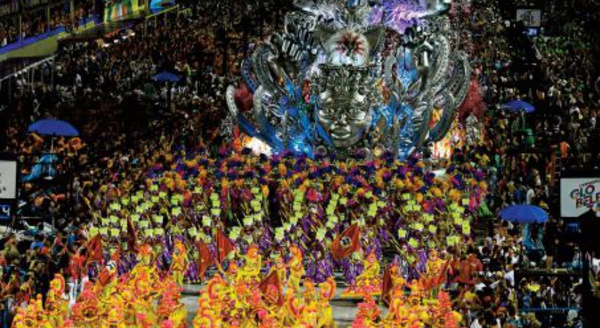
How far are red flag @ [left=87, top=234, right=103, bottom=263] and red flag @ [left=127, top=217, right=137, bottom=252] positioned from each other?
3.20 ft

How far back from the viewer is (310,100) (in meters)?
32.1

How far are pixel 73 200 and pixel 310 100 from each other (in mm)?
8144

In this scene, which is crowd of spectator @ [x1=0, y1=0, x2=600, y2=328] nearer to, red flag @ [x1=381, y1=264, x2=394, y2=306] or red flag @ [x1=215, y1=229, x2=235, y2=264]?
red flag @ [x1=381, y1=264, x2=394, y2=306]

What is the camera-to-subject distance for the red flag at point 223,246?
21031 millimetres

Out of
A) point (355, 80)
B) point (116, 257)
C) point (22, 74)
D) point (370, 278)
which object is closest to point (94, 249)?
point (116, 257)

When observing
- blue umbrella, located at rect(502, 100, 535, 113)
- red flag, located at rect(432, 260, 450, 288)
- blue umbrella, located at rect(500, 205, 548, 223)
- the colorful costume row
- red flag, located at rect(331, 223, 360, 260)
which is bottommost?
the colorful costume row

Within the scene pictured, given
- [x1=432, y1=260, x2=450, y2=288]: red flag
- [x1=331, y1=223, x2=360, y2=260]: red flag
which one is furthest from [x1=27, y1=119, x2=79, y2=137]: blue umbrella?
[x1=432, y1=260, x2=450, y2=288]: red flag

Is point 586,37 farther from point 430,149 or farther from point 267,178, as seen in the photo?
point 267,178

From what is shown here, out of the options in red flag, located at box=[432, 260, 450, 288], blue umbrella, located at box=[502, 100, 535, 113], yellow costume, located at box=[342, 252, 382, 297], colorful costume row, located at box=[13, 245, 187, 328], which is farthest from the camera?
blue umbrella, located at box=[502, 100, 535, 113]

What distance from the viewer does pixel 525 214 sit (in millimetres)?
21266

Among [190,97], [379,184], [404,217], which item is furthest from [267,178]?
[190,97]

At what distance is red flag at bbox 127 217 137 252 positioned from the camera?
21969mm

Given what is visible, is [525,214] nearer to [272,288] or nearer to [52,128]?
[272,288]

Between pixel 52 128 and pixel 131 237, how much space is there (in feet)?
20.2
